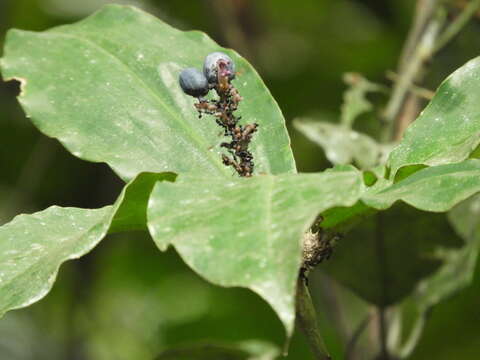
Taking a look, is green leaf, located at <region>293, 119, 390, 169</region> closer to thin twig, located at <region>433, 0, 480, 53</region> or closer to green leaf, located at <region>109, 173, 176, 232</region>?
thin twig, located at <region>433, 0, 480, 53</region>

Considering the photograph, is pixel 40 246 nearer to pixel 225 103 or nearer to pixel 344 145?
pixel 225 103

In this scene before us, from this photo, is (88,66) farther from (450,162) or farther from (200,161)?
(450,162)

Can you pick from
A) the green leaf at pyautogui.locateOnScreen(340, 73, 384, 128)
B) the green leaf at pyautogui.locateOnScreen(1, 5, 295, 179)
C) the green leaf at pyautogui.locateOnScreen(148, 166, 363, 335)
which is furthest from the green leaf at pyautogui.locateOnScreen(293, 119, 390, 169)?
the green leaf at pyautogui.locateOnScreen(148, 166, 363, 335)

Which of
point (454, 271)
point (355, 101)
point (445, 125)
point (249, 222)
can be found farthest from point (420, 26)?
point (249, 222)

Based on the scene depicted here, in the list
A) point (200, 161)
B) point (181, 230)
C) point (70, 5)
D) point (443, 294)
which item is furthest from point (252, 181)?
point (70, 5)

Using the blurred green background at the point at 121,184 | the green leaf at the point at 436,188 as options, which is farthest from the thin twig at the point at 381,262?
the blurred green background at the point at 121,184

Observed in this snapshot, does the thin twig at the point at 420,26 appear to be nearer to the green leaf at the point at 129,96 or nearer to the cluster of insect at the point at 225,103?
the green leaf at the point at 129,96
